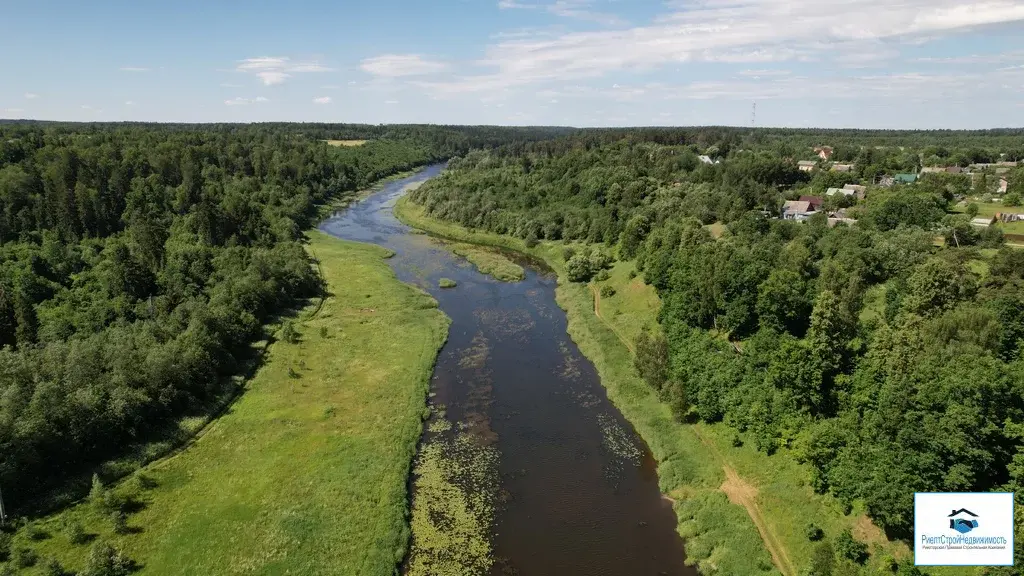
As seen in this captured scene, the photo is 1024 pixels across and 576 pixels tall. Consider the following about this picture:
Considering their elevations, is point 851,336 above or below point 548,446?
above

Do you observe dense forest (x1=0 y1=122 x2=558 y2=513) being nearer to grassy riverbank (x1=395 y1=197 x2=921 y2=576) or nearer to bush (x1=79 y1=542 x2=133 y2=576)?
bush (x1=79 y1=542 x2=133 y2=576)

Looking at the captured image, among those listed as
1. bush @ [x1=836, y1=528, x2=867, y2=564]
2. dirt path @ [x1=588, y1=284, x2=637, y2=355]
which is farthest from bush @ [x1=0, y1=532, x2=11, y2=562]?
dirt path @ [x1=588, y1=284, x2=637, y2=355]

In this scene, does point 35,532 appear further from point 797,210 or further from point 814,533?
point 797,210

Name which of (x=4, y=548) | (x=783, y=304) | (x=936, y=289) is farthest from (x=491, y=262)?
(x=4, y=548)

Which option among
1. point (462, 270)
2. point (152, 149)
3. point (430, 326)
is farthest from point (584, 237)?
point (152, 149)

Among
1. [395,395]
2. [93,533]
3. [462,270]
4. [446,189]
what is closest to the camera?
[93,533]

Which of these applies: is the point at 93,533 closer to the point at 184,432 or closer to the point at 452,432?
the point at 184,432

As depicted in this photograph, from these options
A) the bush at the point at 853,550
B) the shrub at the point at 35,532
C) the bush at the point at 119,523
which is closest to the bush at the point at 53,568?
the shrub at the point at 35,532
